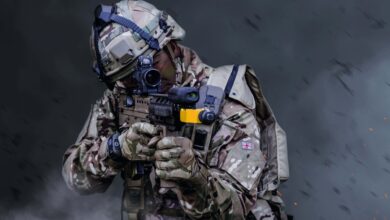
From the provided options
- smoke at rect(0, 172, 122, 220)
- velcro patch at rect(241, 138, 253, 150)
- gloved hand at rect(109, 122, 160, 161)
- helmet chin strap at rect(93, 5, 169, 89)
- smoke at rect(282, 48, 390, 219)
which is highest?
helmet chin strap at rect(93, 5, 169, 89)

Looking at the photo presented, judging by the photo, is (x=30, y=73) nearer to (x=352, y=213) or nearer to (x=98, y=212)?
(x=98, y=212)

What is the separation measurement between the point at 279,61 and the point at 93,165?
205 centimetres

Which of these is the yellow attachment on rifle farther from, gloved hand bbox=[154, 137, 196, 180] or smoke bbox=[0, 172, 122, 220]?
smoke bbox=[0, 172, 122, 220]

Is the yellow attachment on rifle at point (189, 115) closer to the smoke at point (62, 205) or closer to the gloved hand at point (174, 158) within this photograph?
the gloved hand at point (174, 158)

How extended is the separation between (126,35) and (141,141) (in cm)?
63

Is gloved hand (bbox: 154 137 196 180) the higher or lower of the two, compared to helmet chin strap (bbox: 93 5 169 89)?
lower

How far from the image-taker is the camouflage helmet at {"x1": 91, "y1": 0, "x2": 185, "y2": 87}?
13.4 ft

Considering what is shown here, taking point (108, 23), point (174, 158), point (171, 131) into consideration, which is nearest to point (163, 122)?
point (171, 131)

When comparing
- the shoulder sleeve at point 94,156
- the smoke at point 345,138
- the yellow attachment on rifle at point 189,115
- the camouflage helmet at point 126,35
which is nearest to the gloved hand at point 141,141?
the yellow attachment on rifle at point 189,115

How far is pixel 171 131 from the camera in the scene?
153 inches

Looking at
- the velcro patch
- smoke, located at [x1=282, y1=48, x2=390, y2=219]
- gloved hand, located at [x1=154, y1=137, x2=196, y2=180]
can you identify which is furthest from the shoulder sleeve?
smoke, located at [x1=282, y1=48, x2=390, y2=219]

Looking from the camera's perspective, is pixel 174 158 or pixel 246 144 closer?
pixel 174 158

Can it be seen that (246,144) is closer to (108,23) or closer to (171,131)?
(171,131)

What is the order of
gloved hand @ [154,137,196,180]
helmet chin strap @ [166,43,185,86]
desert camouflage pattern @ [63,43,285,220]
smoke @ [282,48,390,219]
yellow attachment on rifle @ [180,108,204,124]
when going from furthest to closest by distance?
smoke @ [282,48,390,219] < helmet chin strap @ [166,43,185,86] < desert camouflage pattern @ [63,43,285,220] < yellow attachment on rifle @ [180,108,204,124] < gloved hand @ [154,137,196,180]
